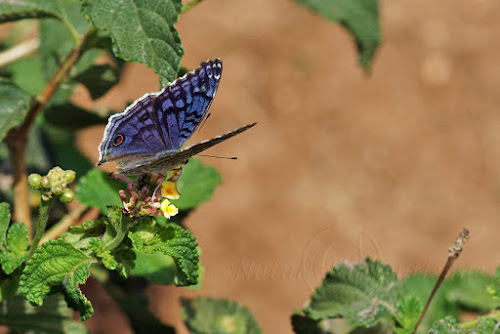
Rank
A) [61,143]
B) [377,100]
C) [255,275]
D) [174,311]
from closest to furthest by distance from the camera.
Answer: [255,275] → [61,143] → [174,311] → [377,100]

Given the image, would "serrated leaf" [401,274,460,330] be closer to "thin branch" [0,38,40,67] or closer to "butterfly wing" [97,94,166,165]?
"butterfly wing" [97,94,166,165]

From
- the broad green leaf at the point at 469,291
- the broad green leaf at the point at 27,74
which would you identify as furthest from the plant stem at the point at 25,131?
the broad green leaf at the point at 469,291

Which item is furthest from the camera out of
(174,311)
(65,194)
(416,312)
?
(174,311)

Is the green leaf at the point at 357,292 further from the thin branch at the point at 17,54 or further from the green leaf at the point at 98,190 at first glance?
the thin branch at the point at 17,54

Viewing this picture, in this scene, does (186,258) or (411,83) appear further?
(411,83)

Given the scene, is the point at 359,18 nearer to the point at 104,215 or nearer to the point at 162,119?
the point at 162,119

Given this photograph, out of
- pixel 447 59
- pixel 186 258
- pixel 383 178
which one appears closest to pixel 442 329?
pixel 186 258

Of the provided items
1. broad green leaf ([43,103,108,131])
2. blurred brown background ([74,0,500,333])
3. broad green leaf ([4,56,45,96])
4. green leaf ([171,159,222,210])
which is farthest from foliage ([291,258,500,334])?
blurred brown background ([74,0,500,333])

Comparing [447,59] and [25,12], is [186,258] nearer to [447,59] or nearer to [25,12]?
[25,12]
